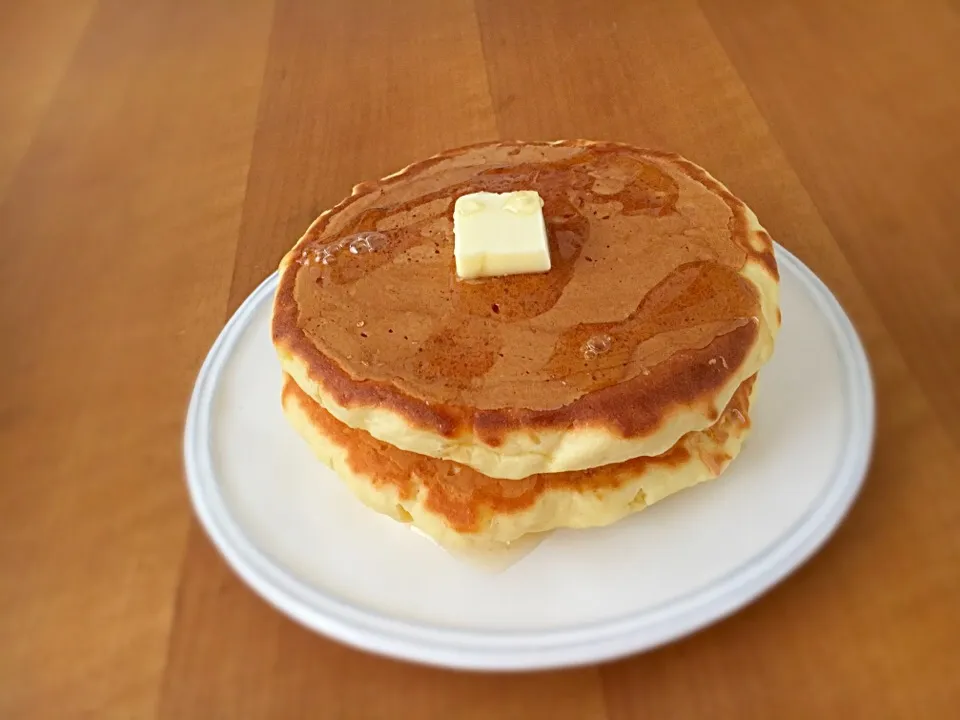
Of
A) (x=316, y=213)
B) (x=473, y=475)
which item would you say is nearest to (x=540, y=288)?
(x=473, y=475)

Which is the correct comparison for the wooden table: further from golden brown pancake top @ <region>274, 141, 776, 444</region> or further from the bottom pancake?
golden brown pancake top @ <region>274, 141, 776, 444</region>

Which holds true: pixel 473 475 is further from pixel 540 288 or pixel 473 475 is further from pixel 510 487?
pixel 540 288

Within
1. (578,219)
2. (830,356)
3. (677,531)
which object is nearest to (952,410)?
(830,356)

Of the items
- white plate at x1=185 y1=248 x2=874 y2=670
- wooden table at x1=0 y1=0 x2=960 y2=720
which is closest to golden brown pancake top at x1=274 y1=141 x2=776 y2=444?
white plate at x1=185 y1=248 x2=874 y2=670

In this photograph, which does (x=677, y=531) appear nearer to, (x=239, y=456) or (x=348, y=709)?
(x=348, y=709)

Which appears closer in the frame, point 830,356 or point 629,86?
point 830,356
